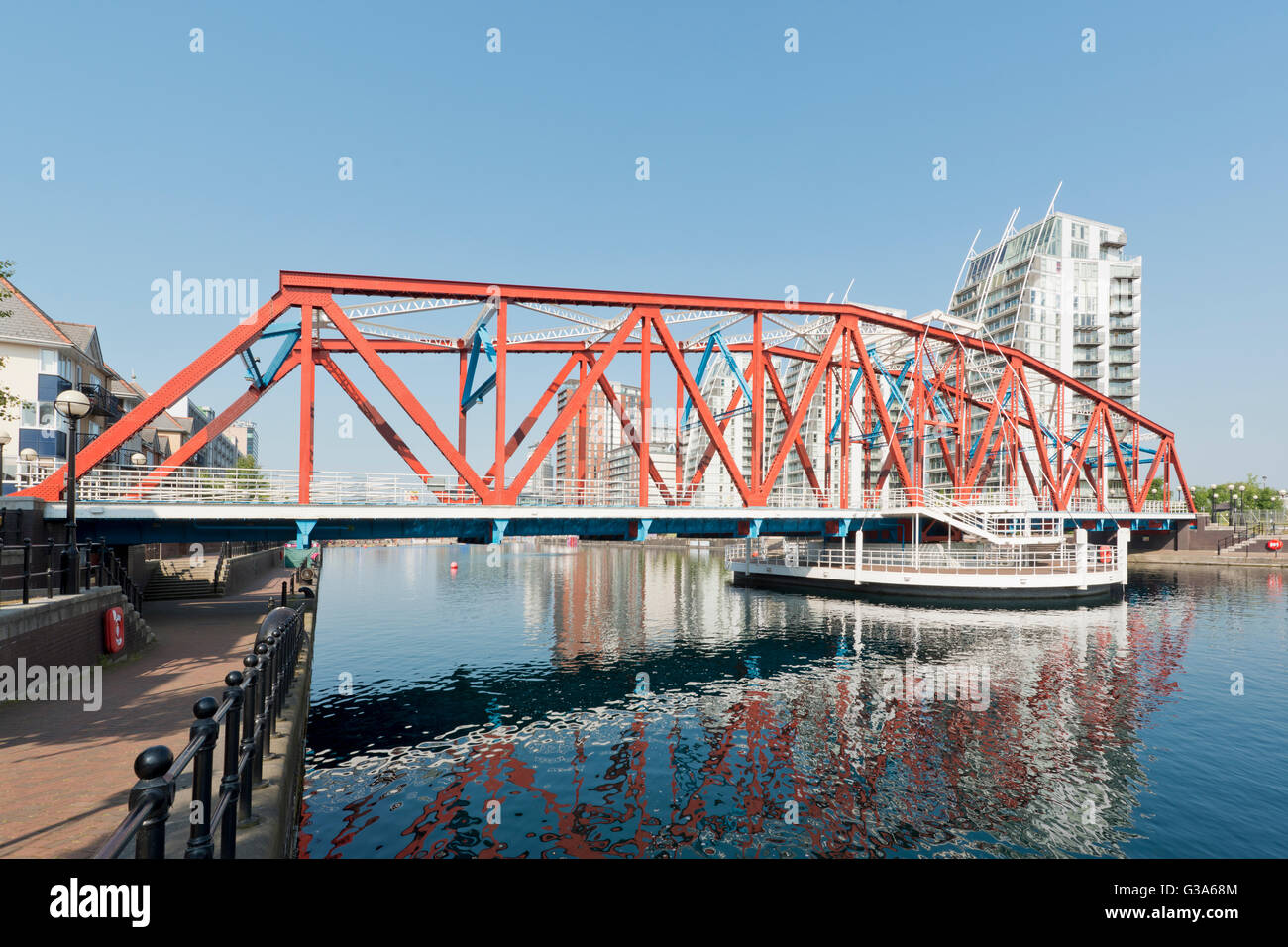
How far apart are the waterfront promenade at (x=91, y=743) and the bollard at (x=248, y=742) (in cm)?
115

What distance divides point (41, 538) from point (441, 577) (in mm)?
45960

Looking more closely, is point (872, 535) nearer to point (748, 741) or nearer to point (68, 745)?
point (748, 741)

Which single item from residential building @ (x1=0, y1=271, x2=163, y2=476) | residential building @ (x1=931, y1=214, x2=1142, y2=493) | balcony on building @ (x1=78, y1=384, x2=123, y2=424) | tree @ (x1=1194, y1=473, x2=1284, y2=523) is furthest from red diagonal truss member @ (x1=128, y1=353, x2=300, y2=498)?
tree @ (x1=1194, y1=473, x2=1284, y2=523)

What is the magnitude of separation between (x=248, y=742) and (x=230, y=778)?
1.31 m

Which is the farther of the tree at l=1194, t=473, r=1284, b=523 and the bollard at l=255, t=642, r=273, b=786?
the tree at l=1194, t=473, r=1284, b=523

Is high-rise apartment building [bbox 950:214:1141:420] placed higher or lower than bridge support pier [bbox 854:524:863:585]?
higher

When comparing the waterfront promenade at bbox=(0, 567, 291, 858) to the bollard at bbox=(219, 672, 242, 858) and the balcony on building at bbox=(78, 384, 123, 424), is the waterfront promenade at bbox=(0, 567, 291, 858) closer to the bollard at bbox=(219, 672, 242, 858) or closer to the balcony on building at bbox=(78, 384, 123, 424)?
the bollard at bbox=(219, 672, 242, 858)

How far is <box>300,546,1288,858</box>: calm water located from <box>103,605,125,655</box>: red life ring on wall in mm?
4814

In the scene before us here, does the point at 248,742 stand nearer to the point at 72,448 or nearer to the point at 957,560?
the point at 72,448

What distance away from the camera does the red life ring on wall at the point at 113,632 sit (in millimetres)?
15180

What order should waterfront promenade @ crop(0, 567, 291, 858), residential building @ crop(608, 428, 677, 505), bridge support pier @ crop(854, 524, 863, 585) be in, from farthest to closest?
1. residential building @ crop(608, 428, 677, 505)
2. bridge support pier @ crop(854, 524, 863, 585)
3. waterfront promenade @ crop(0, 567, 291, 858)

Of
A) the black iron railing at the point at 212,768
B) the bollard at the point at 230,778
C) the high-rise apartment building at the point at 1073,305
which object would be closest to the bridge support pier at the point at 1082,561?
the black iron railing at the point at 212,768

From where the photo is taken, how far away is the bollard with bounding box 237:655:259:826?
24.4 feet

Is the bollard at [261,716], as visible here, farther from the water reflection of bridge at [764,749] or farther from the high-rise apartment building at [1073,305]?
the high-rise apartment building at [1073,305]
